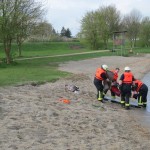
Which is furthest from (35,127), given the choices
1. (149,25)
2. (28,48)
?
(149,25)

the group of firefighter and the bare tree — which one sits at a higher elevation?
the bare tree

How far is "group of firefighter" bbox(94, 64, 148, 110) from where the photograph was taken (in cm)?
1762

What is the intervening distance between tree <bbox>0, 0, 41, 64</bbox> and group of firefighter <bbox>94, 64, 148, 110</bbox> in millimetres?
18196

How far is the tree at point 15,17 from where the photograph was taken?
1388 inches

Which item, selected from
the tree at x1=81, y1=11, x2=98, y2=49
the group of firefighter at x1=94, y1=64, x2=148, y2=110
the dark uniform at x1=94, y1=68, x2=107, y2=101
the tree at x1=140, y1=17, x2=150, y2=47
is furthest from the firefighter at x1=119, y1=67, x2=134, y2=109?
the tree at x1=140, y1=17, x2=150, y2=47

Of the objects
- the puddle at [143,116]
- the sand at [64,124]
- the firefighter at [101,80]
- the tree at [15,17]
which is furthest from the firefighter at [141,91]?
the tree at [15,17]

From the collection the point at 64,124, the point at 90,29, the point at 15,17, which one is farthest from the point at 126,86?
the point at 90,29

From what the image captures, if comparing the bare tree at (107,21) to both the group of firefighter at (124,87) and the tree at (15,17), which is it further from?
the group of firefighter at (124,87)

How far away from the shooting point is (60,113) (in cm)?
1420

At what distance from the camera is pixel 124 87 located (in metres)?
17.7

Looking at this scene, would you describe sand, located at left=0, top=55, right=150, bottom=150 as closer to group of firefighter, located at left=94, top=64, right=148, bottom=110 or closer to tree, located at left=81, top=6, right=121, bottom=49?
group of firefighter, located at left=94, top=64, right=148, bottom=110

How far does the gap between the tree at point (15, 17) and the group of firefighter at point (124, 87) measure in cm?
1820

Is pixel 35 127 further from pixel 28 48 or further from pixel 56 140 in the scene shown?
pixel 28 48

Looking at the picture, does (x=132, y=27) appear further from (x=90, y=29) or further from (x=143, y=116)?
(x=143, y=116)
